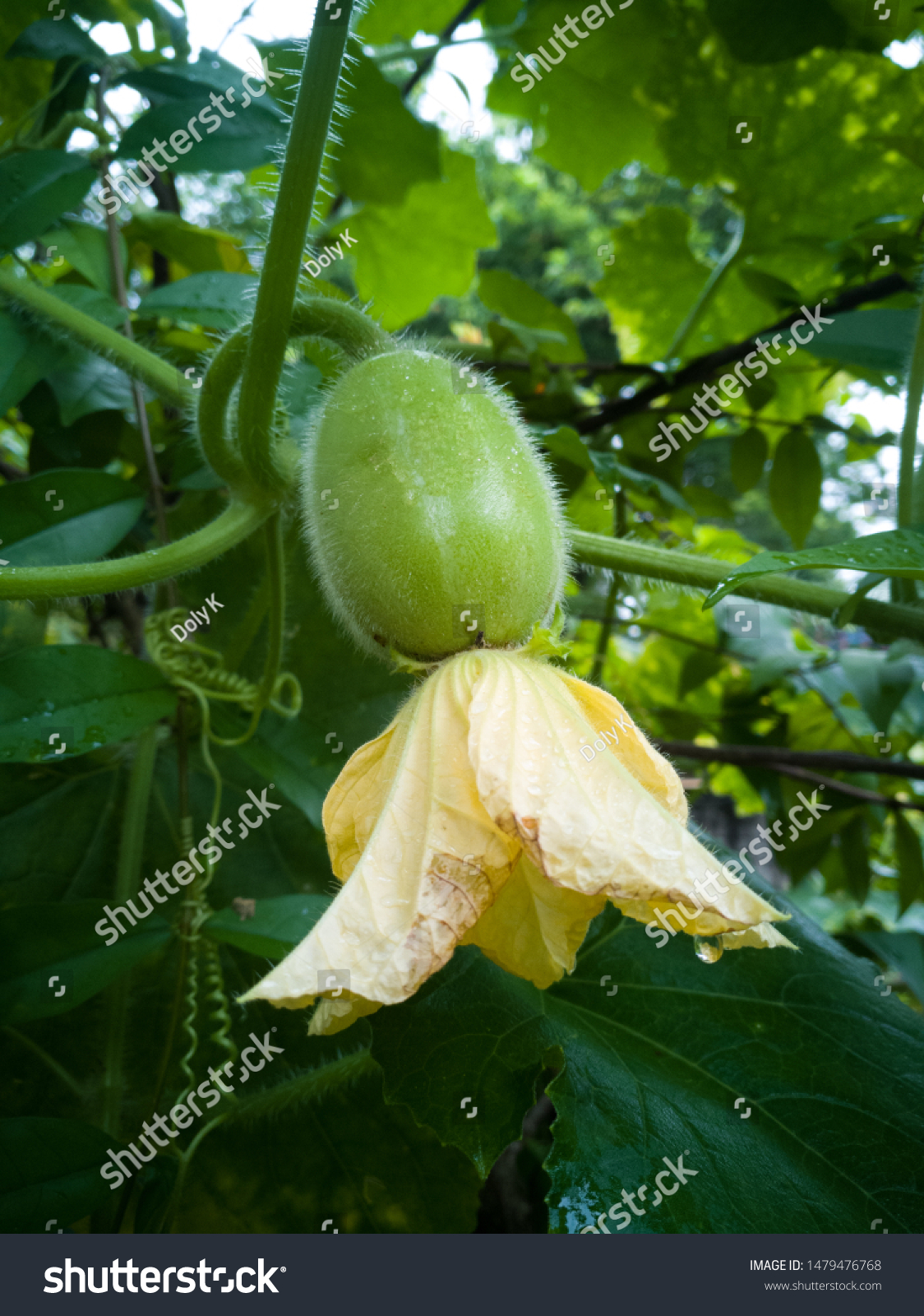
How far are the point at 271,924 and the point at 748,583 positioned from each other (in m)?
0.54

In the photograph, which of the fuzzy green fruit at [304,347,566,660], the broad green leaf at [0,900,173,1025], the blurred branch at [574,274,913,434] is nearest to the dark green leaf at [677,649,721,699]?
the blurred branch at [574,274,913,434]

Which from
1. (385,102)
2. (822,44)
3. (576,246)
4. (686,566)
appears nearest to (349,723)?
(686,566)

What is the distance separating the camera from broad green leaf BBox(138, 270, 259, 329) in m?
0.90

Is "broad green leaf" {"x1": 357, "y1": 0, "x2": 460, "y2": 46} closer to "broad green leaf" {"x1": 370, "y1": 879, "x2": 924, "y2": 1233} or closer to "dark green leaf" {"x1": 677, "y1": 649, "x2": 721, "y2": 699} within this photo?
"dark green leaf" {"x1": 677, "y1": 649, "x2": 721, "y2": 699}

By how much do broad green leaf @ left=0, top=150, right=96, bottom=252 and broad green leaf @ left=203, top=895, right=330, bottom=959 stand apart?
670 millimetres

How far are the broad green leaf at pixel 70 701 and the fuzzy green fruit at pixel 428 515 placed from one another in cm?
24

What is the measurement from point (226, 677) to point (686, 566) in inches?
19.4

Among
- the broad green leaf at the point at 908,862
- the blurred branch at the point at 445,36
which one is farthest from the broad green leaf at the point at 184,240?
the broad green leaf at the point at 908,862

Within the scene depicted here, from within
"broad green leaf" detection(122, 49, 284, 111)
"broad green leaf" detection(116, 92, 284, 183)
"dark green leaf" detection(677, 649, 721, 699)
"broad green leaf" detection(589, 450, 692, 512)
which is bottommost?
"dark green leaf" detection(677, 649, 721, 699)

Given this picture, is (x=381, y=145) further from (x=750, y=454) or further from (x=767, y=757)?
(x=767, y=757)

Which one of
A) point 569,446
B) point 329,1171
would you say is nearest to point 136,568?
point 569,446

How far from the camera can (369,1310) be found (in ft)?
2.12

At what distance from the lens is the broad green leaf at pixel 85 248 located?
973mm

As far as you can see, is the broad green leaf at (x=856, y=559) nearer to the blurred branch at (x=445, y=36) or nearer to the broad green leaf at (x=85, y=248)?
the broad green leaf at (x=85, y=248)
